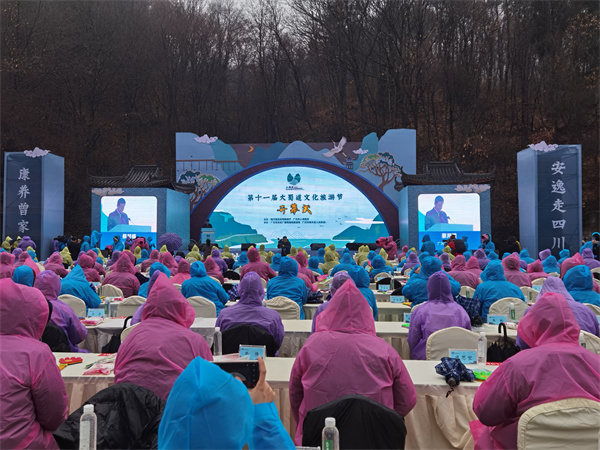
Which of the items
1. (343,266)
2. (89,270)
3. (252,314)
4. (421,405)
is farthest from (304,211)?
(421,405)

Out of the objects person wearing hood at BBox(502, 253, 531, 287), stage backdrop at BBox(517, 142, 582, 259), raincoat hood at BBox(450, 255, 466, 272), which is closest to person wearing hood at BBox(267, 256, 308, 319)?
raincoat hood at BBox(450, 255, 466, 272)

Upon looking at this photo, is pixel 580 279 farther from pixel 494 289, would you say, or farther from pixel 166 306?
pixel 166 306

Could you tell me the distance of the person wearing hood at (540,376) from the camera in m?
2.59

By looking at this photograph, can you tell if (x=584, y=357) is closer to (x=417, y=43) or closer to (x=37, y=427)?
(x=37, y=427)

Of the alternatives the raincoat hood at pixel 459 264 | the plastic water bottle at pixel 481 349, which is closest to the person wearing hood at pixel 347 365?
the plastic water bottle at pixel 481 349

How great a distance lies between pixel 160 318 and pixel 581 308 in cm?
347

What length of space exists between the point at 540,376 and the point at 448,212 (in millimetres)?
17733

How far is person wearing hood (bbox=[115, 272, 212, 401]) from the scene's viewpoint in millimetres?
3033

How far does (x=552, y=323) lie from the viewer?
2807 millimetres

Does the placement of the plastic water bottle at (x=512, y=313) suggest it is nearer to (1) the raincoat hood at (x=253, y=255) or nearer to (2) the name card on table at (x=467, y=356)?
(2) the name card on table at (x=467, y=356)

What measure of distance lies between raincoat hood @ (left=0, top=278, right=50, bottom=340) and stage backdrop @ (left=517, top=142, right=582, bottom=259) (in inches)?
687

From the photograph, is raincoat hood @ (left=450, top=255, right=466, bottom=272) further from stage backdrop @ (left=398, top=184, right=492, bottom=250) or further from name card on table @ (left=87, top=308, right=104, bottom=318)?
stage backdrop @ (left=398, top=184, right=492, bottom=250)

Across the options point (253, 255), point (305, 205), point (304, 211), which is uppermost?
point (305, 205)

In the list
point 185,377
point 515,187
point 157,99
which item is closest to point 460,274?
point 185,377
